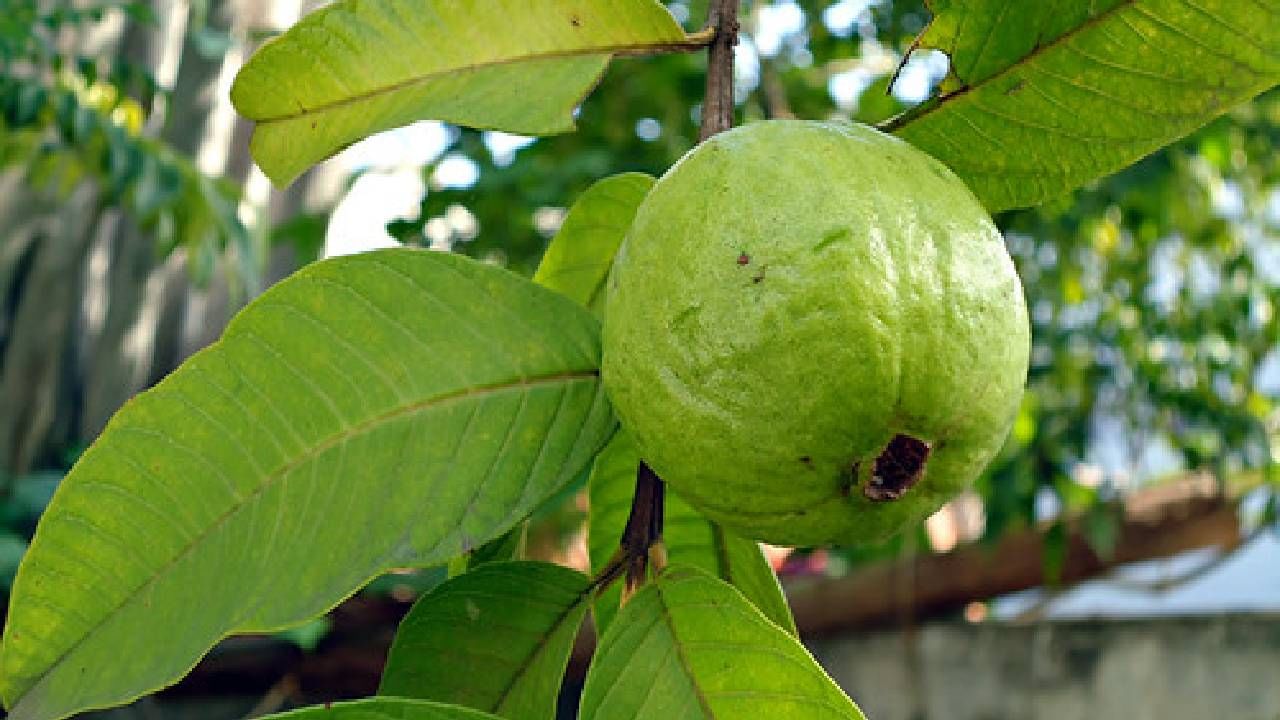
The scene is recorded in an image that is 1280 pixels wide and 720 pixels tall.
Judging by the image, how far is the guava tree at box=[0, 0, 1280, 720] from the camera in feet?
1.58

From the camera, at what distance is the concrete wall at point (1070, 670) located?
2.87 meters

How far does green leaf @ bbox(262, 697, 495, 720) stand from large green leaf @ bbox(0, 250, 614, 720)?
0.05 metres

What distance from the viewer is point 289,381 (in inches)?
20.9

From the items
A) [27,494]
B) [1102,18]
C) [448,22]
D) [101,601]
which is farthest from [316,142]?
[27,494]

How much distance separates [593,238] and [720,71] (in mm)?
132

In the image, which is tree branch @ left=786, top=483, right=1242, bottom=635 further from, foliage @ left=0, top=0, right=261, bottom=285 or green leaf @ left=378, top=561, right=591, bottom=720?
green leaf @ left=378, top=561, right=591, bottom=720

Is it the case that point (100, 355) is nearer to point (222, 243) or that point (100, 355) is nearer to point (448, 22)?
point (222, 243)

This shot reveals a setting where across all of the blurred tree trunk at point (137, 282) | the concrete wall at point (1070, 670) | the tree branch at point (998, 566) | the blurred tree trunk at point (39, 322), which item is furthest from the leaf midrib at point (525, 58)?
the blurred tree trunk at point (137, 282)

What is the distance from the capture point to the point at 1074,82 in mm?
571

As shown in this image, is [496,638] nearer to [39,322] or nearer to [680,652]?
[680,652]

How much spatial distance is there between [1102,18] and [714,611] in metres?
0.31

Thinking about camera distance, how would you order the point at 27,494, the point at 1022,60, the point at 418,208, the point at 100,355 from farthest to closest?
the point at 100,355 → the point at 27,494 → the point at 418,208 → the point at 1022,60

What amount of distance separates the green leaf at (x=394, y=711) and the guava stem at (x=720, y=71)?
0.27 m

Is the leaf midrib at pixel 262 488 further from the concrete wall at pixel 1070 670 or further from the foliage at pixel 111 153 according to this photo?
the concrete wall at pixel 1070 670
